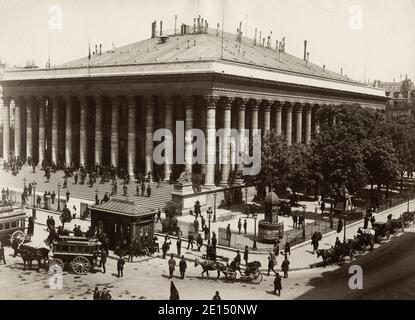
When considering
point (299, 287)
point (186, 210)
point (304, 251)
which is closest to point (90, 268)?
point (299, 287)

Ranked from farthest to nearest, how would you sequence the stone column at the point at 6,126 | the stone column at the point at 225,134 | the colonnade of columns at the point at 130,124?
the stone column at the point at 6,126, the colonnade of columns at the point at 130,124, the stone column at the point at 225,134

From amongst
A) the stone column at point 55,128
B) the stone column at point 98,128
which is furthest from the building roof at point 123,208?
the stone column at point 55,128

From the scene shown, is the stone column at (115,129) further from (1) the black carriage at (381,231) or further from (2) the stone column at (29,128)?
(1) the black carriage at (381,231)

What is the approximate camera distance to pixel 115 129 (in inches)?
2623

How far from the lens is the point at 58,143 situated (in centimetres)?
7650

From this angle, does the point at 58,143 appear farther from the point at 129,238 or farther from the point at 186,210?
the point at 129,238

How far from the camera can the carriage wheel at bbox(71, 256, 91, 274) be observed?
3189 cm

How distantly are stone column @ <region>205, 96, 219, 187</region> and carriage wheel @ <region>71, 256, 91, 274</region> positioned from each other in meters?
26.4

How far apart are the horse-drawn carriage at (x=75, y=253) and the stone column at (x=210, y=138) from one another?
86.0ft

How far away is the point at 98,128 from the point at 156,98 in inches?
339

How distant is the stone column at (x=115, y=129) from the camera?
66250 millimetres

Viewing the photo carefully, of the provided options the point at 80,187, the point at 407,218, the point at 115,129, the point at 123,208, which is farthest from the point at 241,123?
the point at 123,208

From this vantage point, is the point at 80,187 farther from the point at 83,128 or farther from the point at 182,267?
the point at 182,267

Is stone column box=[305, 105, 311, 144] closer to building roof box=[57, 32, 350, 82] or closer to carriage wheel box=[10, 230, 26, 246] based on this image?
building roof box=[57, 32, 350, 82]
